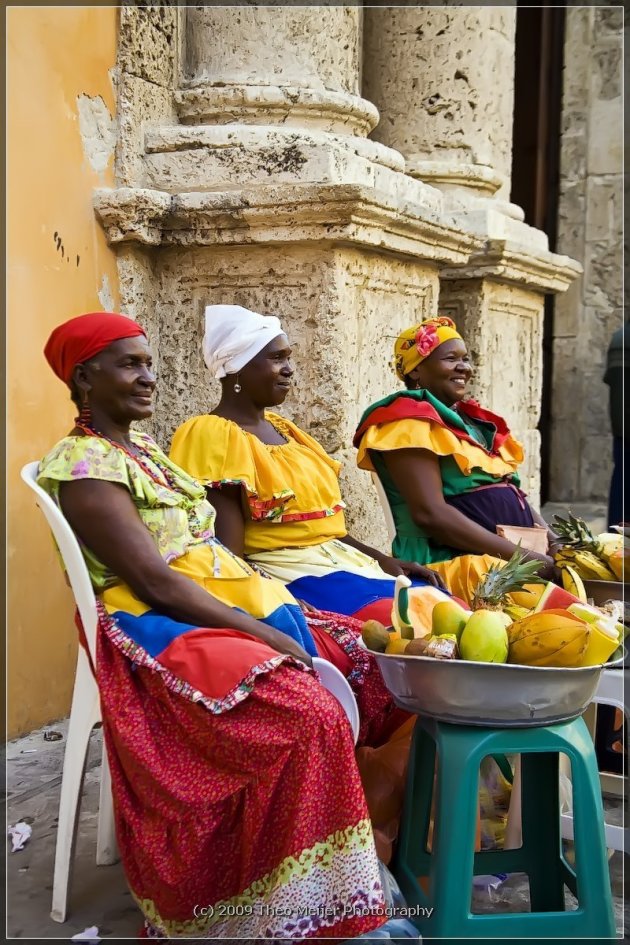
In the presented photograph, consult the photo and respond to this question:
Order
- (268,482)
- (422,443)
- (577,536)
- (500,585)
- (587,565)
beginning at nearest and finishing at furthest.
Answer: (500,585), (268,482), (587,565), (577,536), (422,443)

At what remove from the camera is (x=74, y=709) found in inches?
109

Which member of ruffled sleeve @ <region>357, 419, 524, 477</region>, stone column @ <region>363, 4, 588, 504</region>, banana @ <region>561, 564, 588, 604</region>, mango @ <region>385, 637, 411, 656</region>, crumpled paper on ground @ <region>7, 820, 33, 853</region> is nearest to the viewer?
mango @ <region>385, 637, 411, 656</region>

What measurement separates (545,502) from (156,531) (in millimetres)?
6513

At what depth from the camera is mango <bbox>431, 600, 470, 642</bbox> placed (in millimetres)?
2477

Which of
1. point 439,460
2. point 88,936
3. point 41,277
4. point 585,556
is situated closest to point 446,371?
point 439,460

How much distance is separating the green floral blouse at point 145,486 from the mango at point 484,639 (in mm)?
797

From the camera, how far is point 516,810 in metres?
2.95

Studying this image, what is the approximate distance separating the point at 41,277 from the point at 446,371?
4.93ft

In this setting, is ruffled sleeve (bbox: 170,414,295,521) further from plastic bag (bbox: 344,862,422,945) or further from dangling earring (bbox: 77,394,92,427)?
plastic bag (bbox: 344,862,422,945)

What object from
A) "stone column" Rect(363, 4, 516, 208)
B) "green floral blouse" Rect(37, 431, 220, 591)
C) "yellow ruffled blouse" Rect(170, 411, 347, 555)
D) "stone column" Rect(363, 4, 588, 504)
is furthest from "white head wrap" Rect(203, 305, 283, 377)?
"stone column" Rect(363, 4, 516, 208)

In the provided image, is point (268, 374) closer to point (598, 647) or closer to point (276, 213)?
point (276, 213)

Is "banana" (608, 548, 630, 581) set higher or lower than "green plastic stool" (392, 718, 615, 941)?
higher

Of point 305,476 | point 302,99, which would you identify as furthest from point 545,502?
point 305,476

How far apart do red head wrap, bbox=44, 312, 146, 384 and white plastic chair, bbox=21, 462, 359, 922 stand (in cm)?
28
